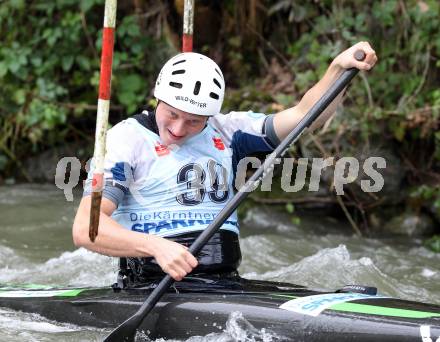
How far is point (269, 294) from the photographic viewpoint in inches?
143

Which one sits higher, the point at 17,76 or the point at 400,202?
the point at 17,76

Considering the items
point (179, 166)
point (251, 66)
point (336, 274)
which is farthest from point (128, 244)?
point (251, 66)

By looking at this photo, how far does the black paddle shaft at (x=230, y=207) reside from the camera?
11.4 ft

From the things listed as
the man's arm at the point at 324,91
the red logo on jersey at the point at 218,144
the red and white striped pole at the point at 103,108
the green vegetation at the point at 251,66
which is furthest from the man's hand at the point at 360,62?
the green vegetation at the point at 251,66

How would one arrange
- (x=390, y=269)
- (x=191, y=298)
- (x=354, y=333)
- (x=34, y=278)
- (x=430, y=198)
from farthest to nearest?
(x=430, y=198) < (x=390, y=269) < (x=34, y=278) < (x=191, y=298) < (x=354, y=333)

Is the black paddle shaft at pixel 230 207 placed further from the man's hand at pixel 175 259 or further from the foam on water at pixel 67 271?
the foam on water at pixel 67 271

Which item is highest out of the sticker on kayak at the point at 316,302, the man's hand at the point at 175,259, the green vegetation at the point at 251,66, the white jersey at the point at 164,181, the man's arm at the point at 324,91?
the green vegetation at the point at 251,66

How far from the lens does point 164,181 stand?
3.86 metres

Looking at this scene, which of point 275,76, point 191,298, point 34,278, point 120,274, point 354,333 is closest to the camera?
point 354,333

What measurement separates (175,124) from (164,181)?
0.86 ft

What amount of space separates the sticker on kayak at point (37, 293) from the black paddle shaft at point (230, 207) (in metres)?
0.65

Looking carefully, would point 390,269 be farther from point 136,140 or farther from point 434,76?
point 136,140

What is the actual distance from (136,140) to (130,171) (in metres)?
0.15

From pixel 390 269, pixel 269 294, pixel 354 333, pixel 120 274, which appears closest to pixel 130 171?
pixel 120 274
